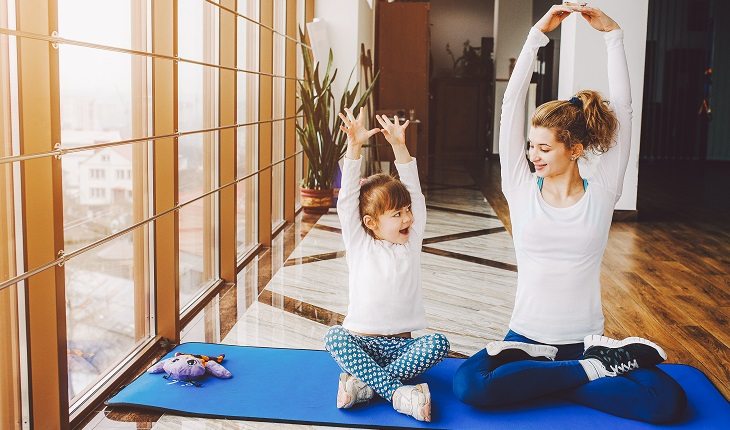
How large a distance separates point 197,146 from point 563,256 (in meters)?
1.75

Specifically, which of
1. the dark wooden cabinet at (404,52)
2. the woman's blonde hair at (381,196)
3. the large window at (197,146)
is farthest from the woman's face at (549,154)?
the dark wooden cabinet at (404,52)

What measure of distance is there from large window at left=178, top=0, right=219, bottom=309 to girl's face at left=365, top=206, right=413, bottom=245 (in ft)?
3.26

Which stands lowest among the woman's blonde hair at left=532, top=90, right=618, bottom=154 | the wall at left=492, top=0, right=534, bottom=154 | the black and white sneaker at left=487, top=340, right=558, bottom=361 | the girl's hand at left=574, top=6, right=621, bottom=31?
the black and white sneaker at left=487, top=340, right=558, bottom=361

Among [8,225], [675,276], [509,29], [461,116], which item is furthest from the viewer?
[461,116]

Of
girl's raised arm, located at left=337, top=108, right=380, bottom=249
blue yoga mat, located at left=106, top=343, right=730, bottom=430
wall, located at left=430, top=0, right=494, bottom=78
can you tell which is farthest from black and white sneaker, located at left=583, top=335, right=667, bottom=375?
wall, located at left=430, top=0, right=494, bottom=78

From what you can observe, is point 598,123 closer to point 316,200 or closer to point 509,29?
point 316,200

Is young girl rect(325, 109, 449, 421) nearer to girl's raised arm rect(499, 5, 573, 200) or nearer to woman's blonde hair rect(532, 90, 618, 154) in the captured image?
girl's raised arm rect(499, 5, 573, 200)

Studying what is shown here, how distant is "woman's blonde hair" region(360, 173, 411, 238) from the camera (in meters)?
2.41

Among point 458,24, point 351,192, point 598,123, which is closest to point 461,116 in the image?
point 458,24

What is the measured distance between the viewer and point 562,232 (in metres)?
2.25

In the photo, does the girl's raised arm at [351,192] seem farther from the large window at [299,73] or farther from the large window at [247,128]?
the large window at [299,73]

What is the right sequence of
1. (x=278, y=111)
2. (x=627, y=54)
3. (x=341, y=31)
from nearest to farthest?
1. (x=278, y=111)
2. (x=627, y=54)
3. (x=341, y=31)

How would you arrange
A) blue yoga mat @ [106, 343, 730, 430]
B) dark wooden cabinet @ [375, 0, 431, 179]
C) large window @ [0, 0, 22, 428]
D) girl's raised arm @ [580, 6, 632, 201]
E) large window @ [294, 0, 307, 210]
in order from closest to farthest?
large window @ [0, 0, 22, 428] < blue yoga mat @ [106, 343, 730, 430] < girl's raised arm @ [580, 6, 632, 201] < large window @ [294, 0, 307, 210] < dark wooden cabinet @ [375, 0, 431, 179]

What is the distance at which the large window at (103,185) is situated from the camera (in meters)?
2.17
